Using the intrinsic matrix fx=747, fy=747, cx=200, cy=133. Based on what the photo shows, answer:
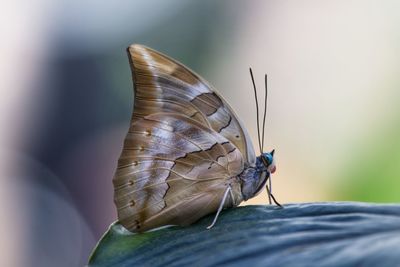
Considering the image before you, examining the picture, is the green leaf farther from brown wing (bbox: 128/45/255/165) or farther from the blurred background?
the blurred background

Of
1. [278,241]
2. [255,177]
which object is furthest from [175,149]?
[278,241]

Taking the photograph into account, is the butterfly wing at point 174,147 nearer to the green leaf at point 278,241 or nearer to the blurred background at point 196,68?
the green leaf at point 278,241

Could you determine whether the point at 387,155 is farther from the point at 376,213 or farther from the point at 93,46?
the point at 376,213

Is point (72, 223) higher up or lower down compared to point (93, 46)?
lower down

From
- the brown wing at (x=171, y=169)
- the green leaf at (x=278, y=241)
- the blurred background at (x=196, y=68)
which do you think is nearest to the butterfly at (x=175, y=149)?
the brown wing at (x=171, y=169)

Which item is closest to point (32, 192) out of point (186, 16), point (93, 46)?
point (93, 46)

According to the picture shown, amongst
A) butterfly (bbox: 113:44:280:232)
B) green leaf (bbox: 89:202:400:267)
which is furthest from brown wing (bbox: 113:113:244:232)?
green leaf (bbox: 89:202:400:267)
